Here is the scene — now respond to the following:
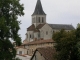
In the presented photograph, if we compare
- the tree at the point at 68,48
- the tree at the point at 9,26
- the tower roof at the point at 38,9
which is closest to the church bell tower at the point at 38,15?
the tower roof at the point at 38,9

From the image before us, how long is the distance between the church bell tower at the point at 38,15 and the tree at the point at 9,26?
11450cm

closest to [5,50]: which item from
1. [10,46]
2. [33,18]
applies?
[10,46]

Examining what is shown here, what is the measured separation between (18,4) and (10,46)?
3.06 meters

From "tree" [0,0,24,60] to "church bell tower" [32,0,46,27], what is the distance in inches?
4508

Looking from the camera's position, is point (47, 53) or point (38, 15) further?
point (38, 15)

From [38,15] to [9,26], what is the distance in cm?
11736

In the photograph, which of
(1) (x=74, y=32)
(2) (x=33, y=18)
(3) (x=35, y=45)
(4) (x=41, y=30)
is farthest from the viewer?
(2) (x=33, y=18)

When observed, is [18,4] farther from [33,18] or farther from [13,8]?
[33,18]

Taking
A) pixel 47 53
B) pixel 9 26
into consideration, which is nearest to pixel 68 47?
pixel 47 53

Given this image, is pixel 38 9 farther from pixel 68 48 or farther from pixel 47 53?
pixel 68 48

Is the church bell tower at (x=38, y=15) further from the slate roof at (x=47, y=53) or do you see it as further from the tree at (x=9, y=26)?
the tree at (x=9, y=26)

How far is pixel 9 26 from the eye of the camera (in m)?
24.2

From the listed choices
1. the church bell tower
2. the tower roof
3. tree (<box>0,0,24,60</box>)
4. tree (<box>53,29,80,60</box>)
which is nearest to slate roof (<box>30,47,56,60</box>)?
tree (<box>53,29,80,60</box>)

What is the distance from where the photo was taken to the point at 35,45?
94938 millimetres
